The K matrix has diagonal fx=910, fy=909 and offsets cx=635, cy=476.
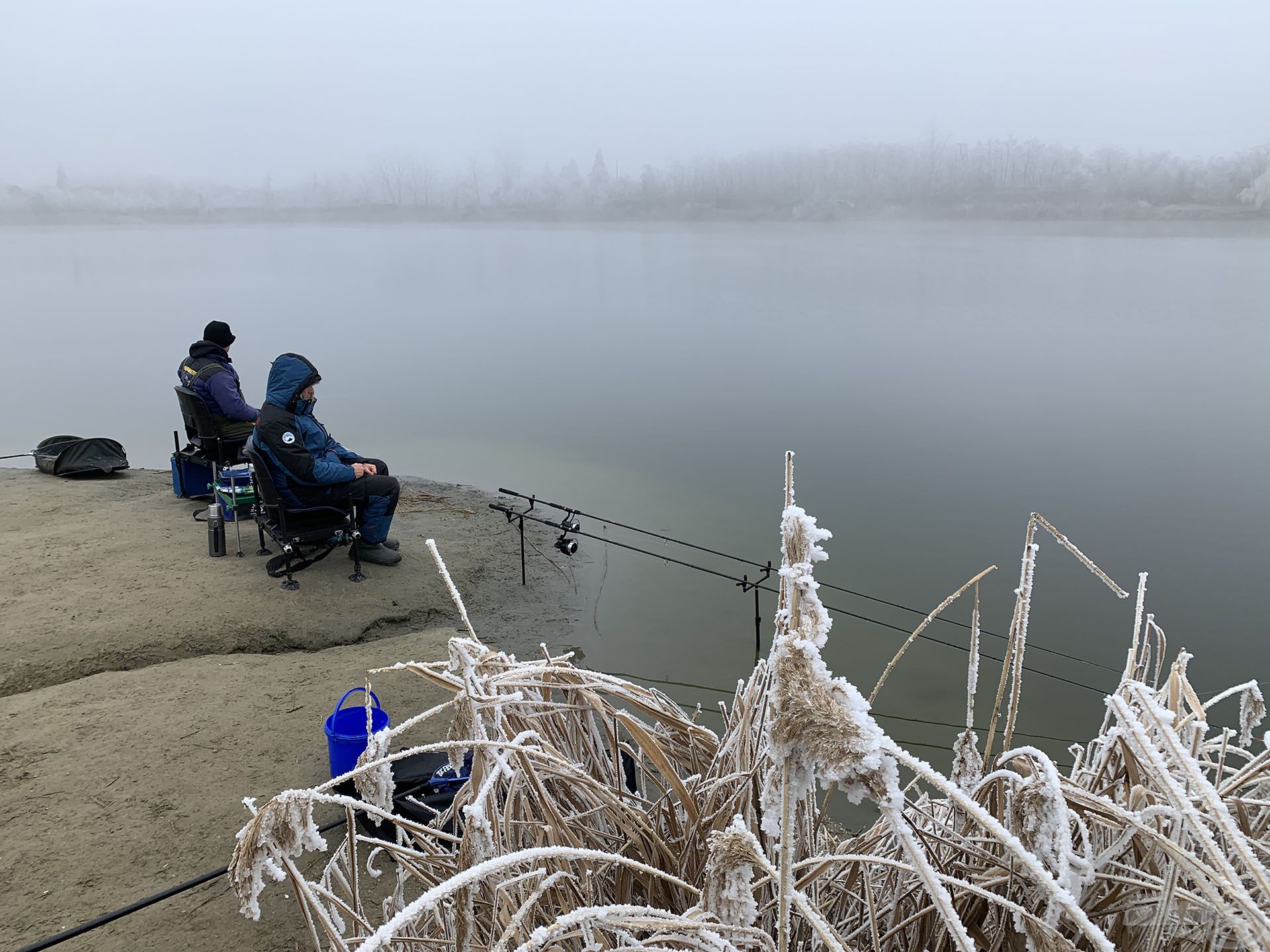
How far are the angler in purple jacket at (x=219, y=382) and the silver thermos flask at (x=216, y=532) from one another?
0.63 metres

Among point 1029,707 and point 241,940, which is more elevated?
point 241,940

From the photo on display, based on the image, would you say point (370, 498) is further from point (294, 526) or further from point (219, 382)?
point (219, 382)

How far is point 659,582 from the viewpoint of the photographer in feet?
20.3

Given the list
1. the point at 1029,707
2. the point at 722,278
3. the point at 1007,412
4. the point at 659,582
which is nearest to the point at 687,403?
the point at 1007,412

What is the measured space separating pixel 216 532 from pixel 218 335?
1319 millimetres

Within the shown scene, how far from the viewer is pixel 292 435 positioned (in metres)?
4.55

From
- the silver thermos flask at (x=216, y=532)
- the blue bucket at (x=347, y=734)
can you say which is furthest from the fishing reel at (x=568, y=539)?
the blue bucket at (x=347, y=734)

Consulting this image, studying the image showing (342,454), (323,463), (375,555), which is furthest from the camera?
(375,555)

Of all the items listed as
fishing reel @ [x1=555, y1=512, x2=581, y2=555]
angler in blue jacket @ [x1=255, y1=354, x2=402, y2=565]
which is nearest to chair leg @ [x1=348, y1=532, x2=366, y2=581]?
angler in blue jacket @ [x1=255, y1=354, x2=402, y2=565]

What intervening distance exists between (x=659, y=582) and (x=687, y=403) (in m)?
11.1

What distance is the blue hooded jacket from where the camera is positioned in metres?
4.54

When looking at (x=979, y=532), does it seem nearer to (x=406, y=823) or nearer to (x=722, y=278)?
(x=406, y=823)

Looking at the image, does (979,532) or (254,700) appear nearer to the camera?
(254,700)

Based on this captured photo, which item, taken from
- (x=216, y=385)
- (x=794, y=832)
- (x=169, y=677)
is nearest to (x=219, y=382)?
(x=216, y=385)
